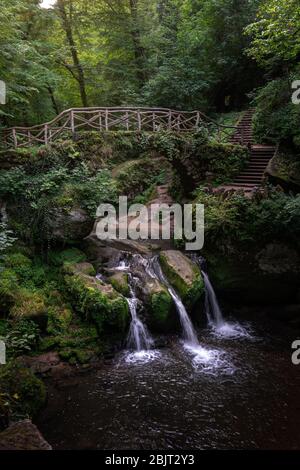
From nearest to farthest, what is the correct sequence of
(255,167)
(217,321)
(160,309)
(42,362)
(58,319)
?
(42,362) < (58,319) < (160,309) < (217,321) < (255,167)

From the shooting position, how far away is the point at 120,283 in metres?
10.1

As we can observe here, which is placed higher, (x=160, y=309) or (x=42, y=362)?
(x=160, y=309)

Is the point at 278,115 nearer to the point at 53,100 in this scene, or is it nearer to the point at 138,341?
the point at 138,341

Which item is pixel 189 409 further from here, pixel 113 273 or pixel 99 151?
pixel 99 151

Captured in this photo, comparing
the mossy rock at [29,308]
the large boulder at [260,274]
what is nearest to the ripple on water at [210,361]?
the large boulder at [260,274]

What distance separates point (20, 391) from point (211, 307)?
247 inches

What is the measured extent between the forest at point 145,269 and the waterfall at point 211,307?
44 mm

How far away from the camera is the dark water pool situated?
6.09 meters

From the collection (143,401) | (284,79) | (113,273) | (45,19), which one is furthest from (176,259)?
(45,19)

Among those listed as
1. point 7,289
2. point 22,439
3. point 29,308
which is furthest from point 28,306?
point 22,439

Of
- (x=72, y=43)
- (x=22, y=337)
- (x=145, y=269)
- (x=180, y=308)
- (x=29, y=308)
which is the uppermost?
(x=72, y=43)

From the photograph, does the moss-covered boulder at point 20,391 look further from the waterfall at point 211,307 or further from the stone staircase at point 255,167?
the stone staircase at point 255,167

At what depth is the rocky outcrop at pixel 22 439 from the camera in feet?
15.1
